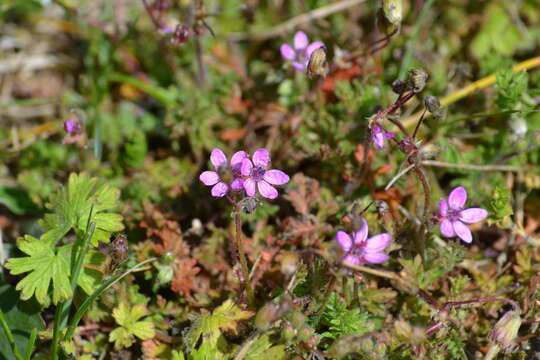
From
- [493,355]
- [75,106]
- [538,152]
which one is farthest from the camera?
[75,106]

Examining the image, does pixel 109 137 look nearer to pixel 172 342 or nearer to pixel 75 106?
pixel 75 106

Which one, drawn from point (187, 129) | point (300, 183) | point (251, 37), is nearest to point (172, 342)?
point (300, 183)

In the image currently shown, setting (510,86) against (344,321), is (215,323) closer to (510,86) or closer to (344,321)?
(344,321)

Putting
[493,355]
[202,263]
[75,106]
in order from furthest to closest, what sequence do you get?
[75,106], [202,263], [493,355]

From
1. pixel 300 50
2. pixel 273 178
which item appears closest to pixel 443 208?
pixel 273 178

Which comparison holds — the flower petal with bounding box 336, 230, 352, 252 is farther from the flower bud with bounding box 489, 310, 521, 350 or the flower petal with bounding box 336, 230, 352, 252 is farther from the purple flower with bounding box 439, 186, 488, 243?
the flower bud with bounding box 489, 310, 521, 350

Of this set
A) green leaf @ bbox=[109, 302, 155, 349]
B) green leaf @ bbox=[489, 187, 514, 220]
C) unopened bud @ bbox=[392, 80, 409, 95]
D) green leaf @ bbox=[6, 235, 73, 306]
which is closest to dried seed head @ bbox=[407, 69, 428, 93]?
unopened bud @ bbox=[392, 80, 409, 95]

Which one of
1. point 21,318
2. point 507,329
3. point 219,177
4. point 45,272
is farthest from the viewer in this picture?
point 21,318
